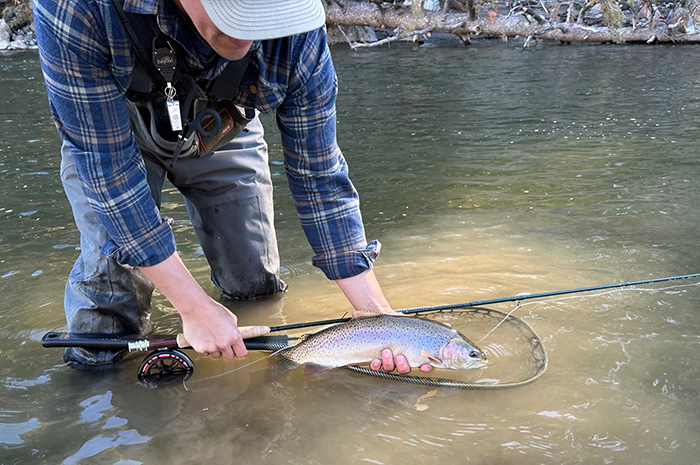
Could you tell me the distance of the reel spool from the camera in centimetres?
306

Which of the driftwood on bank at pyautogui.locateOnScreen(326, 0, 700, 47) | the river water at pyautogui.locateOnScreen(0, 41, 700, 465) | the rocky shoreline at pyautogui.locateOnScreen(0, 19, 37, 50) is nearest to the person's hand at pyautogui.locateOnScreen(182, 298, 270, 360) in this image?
the river water at pyautogui.locateOnScreen(0, 41, 700, 465)

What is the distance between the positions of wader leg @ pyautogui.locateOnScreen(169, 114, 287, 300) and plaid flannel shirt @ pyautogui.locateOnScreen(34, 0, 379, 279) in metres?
0.78

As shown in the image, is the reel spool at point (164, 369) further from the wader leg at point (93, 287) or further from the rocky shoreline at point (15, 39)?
the rocky shoreline at point (15, 39)

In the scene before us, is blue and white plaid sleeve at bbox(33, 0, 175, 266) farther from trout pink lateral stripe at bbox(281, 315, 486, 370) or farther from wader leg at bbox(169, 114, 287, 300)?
wader leg at bbox(169, 114, 287, 300)

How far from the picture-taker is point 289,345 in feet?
10.00

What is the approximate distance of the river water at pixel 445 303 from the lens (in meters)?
2.65

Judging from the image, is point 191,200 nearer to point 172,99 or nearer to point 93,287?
point 93,287

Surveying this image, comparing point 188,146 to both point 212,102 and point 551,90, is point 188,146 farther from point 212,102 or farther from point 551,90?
point 551,90

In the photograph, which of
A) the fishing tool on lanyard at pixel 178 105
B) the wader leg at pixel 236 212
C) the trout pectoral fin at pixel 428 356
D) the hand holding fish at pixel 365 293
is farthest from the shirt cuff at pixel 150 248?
the trout pectoral fin at pixel 428 356

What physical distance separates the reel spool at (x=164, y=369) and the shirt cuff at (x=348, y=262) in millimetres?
809

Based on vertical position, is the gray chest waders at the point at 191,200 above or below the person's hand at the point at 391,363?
above

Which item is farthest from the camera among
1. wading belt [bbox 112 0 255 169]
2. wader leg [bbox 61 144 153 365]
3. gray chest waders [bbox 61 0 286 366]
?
wader leg [bbox 61 144 153 365]

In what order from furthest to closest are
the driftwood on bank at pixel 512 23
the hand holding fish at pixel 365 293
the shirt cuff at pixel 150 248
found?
1. the driftwood on bank at pixel 512 23
2. the hand holding fish at pixel 365 293
3. the shirt cuff at pixel 150 248

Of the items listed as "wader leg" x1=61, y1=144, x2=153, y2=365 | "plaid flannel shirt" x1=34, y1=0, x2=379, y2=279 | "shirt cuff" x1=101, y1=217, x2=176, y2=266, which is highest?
"plaid flannel shirt" x1=34, y1=0, x2=379, y2=279
